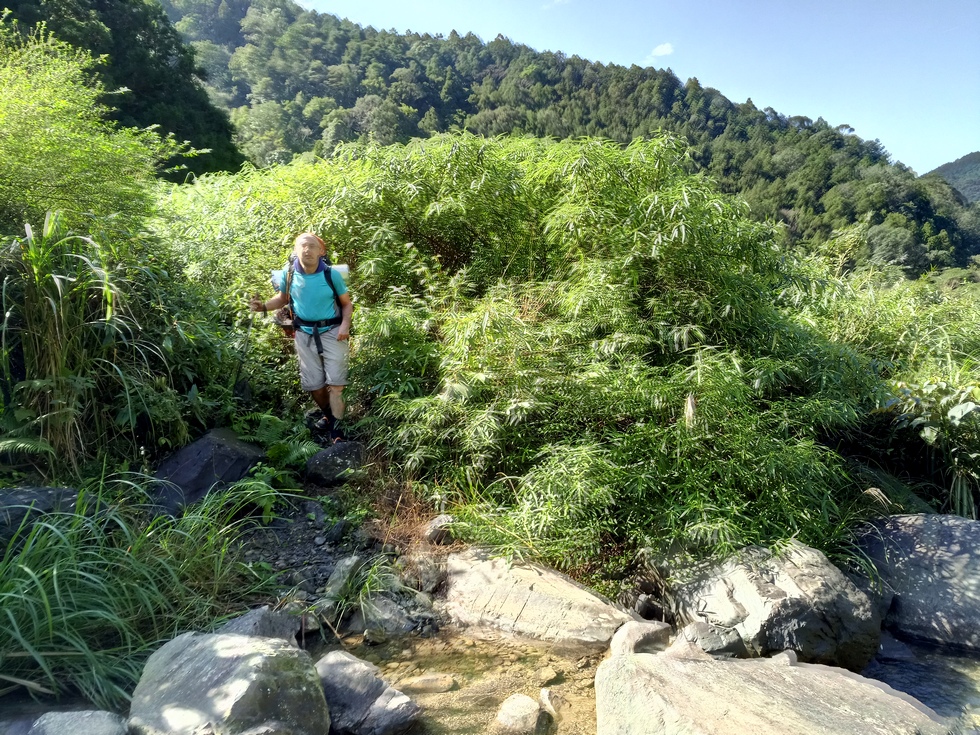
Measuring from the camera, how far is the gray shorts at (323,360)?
4324 millimetres

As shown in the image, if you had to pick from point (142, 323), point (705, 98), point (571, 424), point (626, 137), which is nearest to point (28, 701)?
point (142, 323)

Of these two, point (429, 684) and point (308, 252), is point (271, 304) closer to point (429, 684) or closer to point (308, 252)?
point (308, 252)

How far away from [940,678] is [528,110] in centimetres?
3355

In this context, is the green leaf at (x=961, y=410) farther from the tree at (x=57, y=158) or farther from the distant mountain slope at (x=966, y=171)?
the distant mountain slope at (x=966, y=171)

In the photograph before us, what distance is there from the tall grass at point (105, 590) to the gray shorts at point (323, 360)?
1249 millimetres

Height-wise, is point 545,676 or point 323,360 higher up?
Result: point 323,360

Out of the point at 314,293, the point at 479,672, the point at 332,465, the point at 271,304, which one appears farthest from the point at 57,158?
the point at 479,672

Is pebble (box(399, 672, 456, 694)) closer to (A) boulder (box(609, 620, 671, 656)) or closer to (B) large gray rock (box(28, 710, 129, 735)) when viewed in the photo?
(A) boulder (box(609, 620, 671, 656))

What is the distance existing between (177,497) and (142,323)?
1159 mm

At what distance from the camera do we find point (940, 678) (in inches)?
130

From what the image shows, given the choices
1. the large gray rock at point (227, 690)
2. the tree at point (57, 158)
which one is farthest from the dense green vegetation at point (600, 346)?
the large gray rock at point (227, 690)

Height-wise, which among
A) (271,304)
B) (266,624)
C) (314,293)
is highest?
(314,293)

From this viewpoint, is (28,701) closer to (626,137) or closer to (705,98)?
(626,137)

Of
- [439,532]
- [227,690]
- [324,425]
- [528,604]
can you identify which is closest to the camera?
[227,690]
